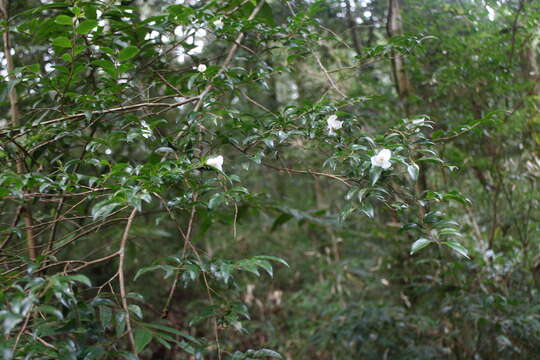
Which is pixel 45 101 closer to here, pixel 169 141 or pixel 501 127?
pixel 169 141

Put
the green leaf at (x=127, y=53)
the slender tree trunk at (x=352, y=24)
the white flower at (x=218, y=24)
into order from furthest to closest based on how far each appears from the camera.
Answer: the slender tree trunk at (x=352, y=24), the white flower at (x=218, y=24), the green leaf at (x=127, y=53)

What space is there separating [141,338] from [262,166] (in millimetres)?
1605

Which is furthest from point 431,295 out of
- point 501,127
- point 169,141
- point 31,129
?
point 31,129

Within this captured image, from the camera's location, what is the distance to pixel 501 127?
2305mm

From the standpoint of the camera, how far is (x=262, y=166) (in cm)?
252

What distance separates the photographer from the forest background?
110 cm

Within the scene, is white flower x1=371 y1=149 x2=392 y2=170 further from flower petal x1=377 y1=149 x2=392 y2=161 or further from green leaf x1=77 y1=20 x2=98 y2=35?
green leaf x1=77 y1=20 x2=98 y2=35

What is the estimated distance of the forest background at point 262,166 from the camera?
1099 mm

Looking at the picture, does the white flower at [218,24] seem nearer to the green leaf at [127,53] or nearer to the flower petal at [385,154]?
the green leaf at [127,53]

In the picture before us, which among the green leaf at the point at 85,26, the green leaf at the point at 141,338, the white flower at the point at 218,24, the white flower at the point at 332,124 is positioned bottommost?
the green leaf at the point at 141,338

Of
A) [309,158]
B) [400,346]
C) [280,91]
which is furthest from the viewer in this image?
A: [280,91]

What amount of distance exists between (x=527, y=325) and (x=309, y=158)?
203 cm

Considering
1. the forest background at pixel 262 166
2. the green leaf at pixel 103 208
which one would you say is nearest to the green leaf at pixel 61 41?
the forest background at pixel 262 166

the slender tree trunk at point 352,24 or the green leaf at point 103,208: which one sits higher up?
the green leaf at point 103,208
